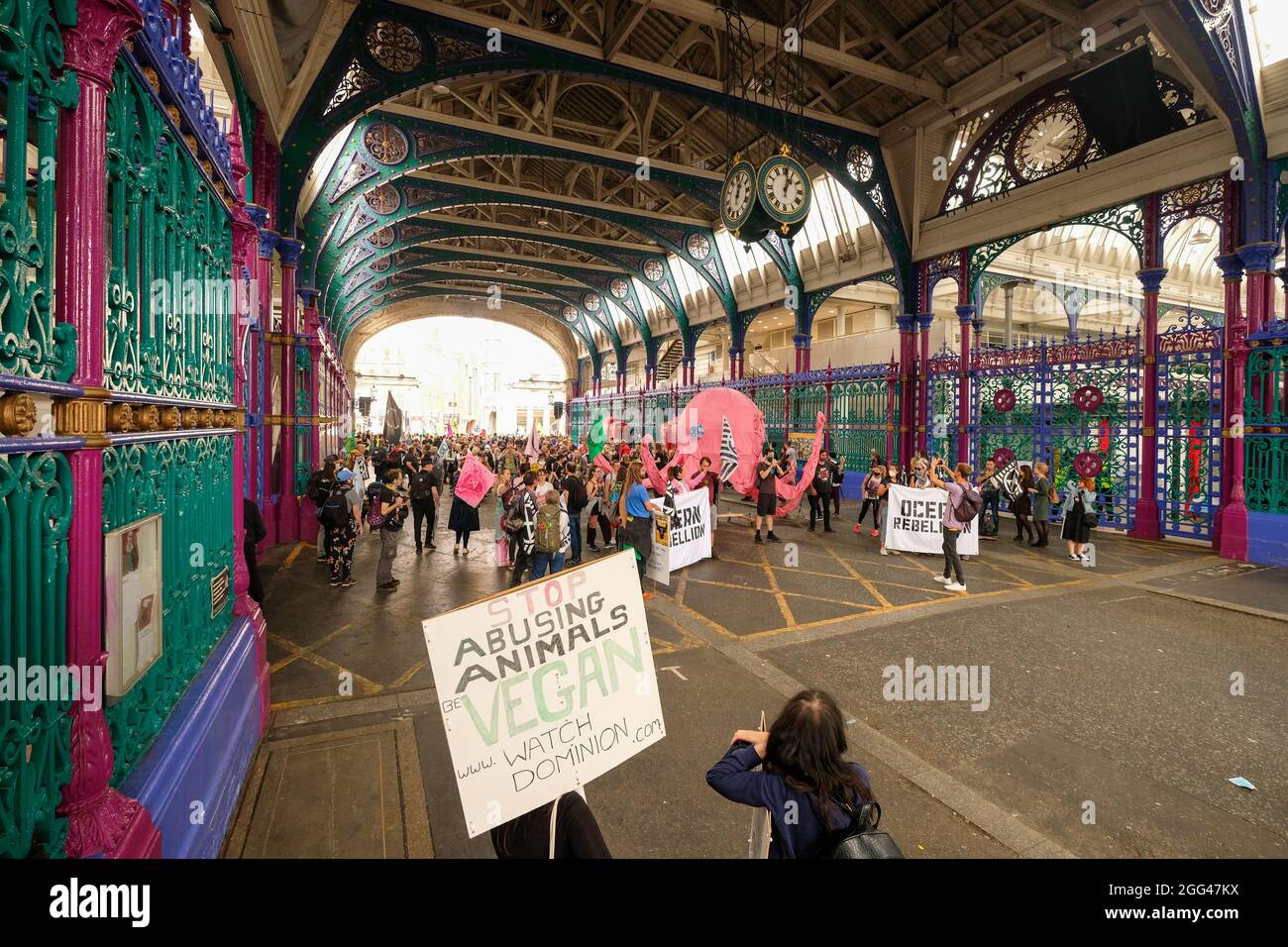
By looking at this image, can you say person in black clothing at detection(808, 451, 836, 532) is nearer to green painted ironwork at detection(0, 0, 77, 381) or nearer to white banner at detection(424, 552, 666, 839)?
white banner at detection(424, 552, 666, 839)

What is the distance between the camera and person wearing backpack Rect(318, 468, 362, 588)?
799 cm

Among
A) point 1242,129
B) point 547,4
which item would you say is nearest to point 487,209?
point 547,4

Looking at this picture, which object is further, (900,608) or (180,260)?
(900,608)

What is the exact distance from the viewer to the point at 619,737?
7.71 ft

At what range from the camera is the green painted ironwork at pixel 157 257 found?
2432mm

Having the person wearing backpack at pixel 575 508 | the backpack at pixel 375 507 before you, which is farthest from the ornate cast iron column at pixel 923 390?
the backpack at pixel 375 507

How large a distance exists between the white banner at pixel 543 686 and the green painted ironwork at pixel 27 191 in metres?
1.42

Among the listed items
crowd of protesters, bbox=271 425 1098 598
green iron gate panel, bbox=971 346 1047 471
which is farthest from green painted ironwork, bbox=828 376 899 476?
crowd of protesters, bbox=271 425 1098 598

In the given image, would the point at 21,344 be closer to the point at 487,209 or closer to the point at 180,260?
the point at 180,260

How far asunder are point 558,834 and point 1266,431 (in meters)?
14.0

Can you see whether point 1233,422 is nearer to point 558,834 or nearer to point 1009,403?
point 1009,403

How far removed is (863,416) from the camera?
1938 cm

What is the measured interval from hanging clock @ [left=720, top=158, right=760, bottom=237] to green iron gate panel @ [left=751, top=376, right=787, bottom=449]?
1242 centimetres

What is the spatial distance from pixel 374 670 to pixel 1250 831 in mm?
5996
